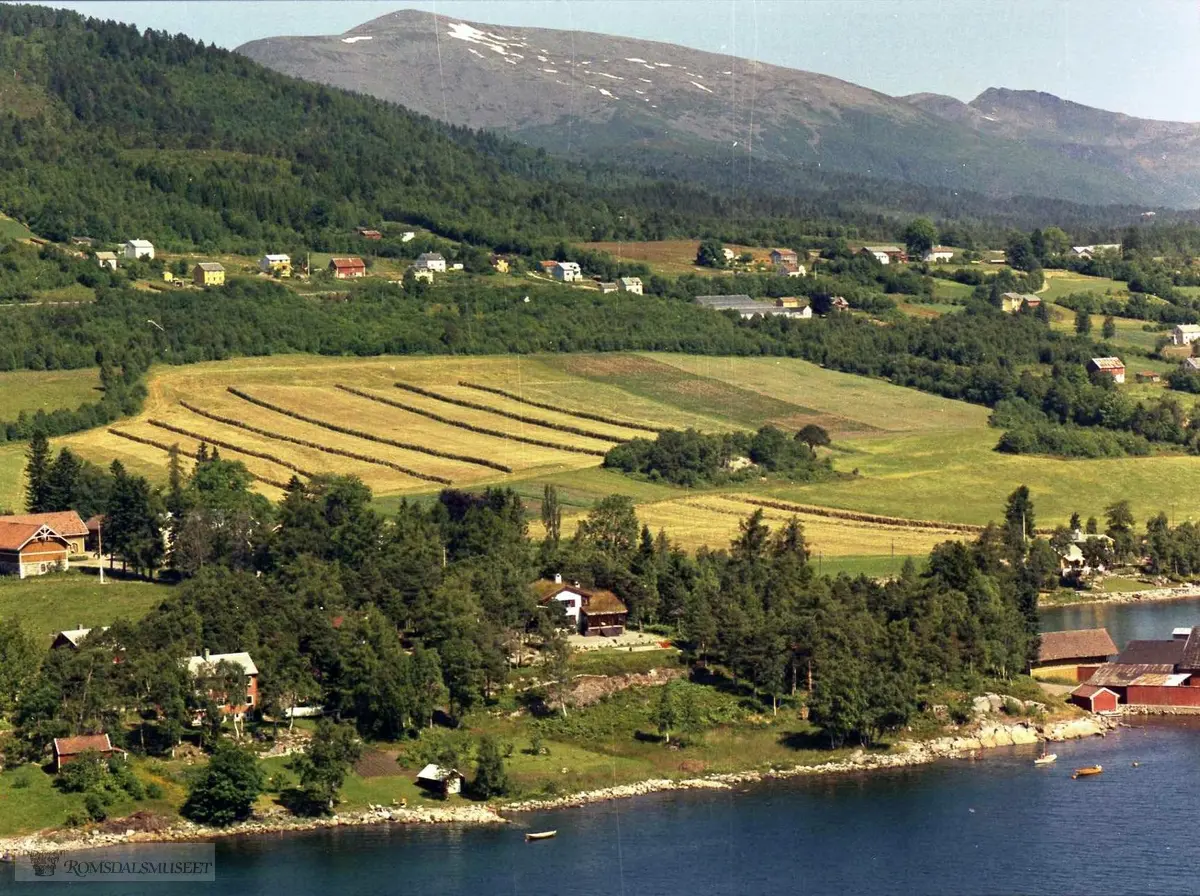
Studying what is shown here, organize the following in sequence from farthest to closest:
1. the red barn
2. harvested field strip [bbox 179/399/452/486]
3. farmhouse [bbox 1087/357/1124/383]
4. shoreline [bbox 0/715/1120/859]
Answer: farmhouse [bbox 1087/357/1124/383] → harvested field strip [bbox 179/399/452/486] → the red barn → shoreline [bbox 0/715/1120/859]

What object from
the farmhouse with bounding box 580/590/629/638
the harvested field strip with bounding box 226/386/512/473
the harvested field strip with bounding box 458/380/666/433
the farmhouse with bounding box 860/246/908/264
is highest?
the farmhouse with bounding box 860/246/908/264

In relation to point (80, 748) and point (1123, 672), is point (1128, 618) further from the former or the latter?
point (80, 748)

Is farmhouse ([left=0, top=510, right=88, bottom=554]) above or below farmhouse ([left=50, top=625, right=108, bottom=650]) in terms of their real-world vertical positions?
above

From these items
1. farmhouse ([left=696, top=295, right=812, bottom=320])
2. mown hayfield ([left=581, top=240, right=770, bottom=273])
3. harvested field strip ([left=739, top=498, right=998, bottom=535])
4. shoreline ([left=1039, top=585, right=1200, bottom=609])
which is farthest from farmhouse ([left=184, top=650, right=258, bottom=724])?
mown hayfield ([left=581, top=240, right=770, bottom=273])

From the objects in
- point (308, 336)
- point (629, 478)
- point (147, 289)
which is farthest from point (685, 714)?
point (147, 289)

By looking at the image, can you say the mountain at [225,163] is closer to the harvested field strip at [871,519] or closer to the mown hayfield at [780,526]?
the mown hayfield at [780,526]

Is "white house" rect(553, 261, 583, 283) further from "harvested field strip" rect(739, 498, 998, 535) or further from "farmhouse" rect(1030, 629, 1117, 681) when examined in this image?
"farmhouse" rect(1030, 629, 1117, 681)
